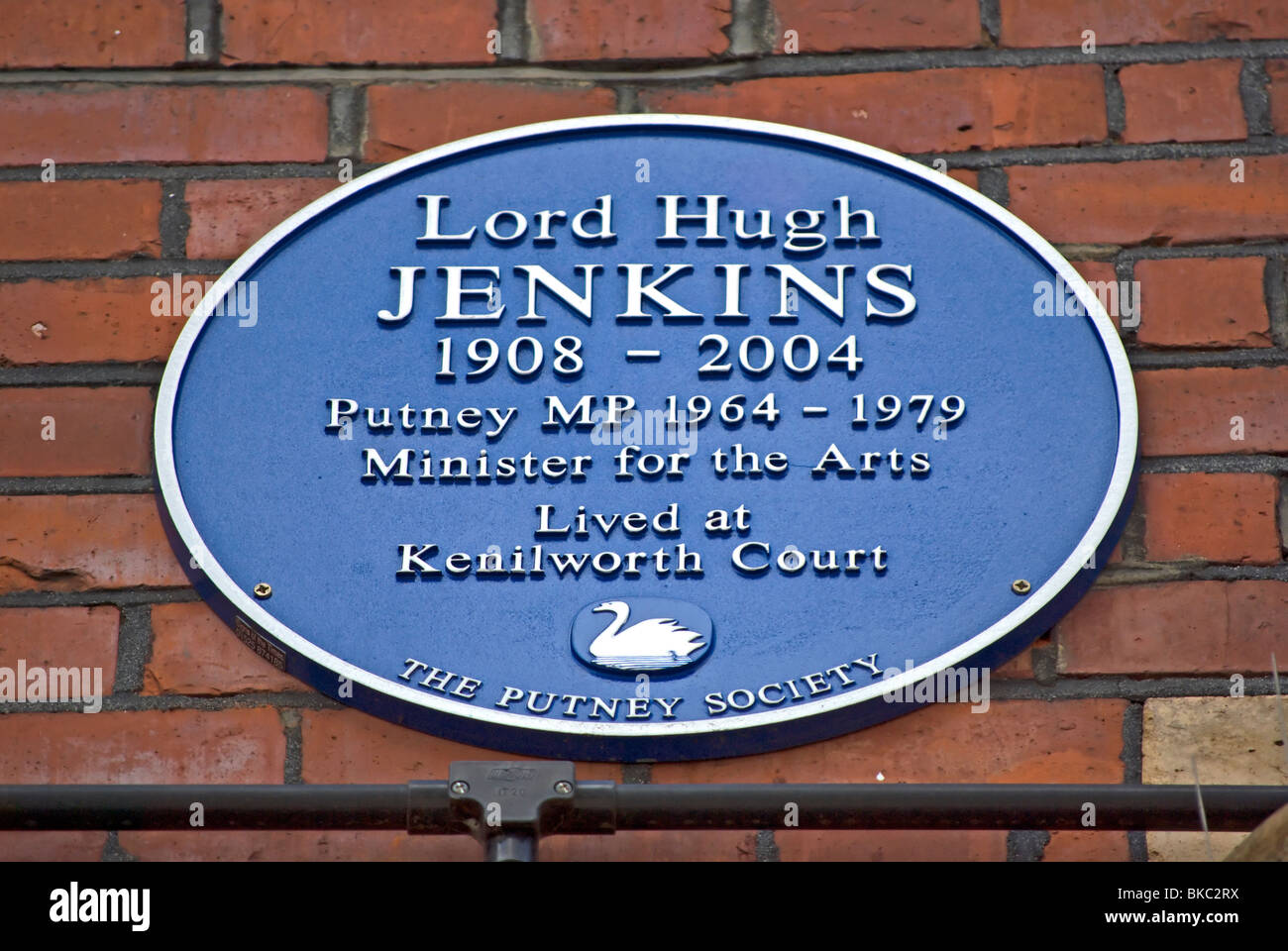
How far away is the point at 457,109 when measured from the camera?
6.19ft

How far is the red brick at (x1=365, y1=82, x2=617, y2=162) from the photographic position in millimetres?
1871

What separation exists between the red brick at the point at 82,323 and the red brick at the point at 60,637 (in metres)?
0.26

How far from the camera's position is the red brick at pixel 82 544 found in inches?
66.2

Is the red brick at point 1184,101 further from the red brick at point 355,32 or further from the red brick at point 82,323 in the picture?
the red brick at point 82,323

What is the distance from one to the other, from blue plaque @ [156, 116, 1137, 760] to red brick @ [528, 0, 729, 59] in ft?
0.39

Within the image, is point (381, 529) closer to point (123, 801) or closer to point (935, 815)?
point (123, 801)

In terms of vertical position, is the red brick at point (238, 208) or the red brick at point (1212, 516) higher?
the red brick at point (238, 208)

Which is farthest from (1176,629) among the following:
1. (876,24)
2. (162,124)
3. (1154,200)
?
(162,124)

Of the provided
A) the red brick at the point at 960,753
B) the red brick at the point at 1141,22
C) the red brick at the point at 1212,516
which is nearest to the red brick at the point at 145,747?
the red brick at the point at 960,753

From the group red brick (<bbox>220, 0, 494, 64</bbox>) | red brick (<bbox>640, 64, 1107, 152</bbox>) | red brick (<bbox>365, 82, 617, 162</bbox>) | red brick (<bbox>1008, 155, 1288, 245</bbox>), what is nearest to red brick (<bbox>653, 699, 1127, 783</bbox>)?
red brick (<bbox>1008, 155, 1288, 245</bbox>)
